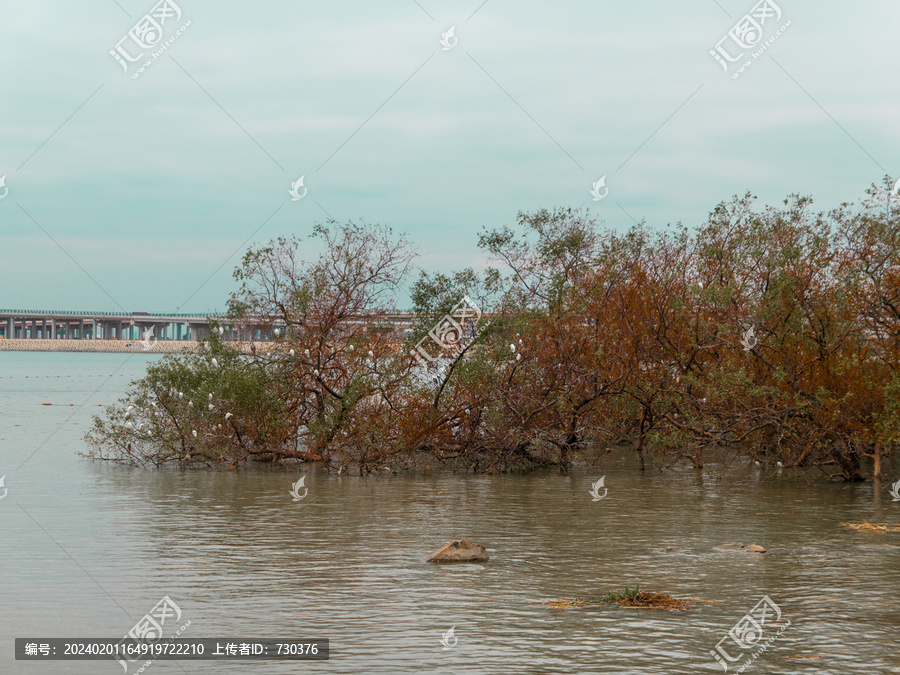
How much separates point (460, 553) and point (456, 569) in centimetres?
59

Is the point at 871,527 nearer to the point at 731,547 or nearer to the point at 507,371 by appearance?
the point at 731,547

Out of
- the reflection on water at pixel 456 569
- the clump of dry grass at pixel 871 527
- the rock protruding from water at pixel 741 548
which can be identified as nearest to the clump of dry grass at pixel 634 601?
the reflection on water at pixel 456 569

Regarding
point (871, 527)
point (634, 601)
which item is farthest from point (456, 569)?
point (871, 527)

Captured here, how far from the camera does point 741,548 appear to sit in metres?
16.1

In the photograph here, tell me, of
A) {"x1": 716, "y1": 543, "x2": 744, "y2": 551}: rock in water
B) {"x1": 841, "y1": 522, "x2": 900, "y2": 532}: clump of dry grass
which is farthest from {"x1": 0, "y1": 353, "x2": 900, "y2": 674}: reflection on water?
{"x1": 841, "y1": 522, "x2": 900, "y2": 532}: clump of dry grass

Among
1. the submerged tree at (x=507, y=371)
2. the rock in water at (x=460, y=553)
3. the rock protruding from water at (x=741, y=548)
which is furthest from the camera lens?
the submerged tree at (x=507, y=371)

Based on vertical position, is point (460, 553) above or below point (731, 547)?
above

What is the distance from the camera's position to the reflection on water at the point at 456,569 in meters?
10.7

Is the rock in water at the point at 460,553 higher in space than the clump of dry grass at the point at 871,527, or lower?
higher

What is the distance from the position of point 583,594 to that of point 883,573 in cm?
452

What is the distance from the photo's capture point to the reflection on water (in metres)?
10.7

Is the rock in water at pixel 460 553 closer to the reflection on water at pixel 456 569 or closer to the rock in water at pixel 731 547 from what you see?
the reflection on water at pixel 456 569

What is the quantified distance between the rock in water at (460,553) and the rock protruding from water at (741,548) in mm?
3827

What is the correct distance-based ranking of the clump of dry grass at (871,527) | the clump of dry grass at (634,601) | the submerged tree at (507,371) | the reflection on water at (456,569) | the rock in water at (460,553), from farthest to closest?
the submerged tree at (507,371)
the clump of dry grass at (871,527)
the rock in water at (460,553)
the clump of dry grass at (634,601)
the reflection on water at (456,569)
